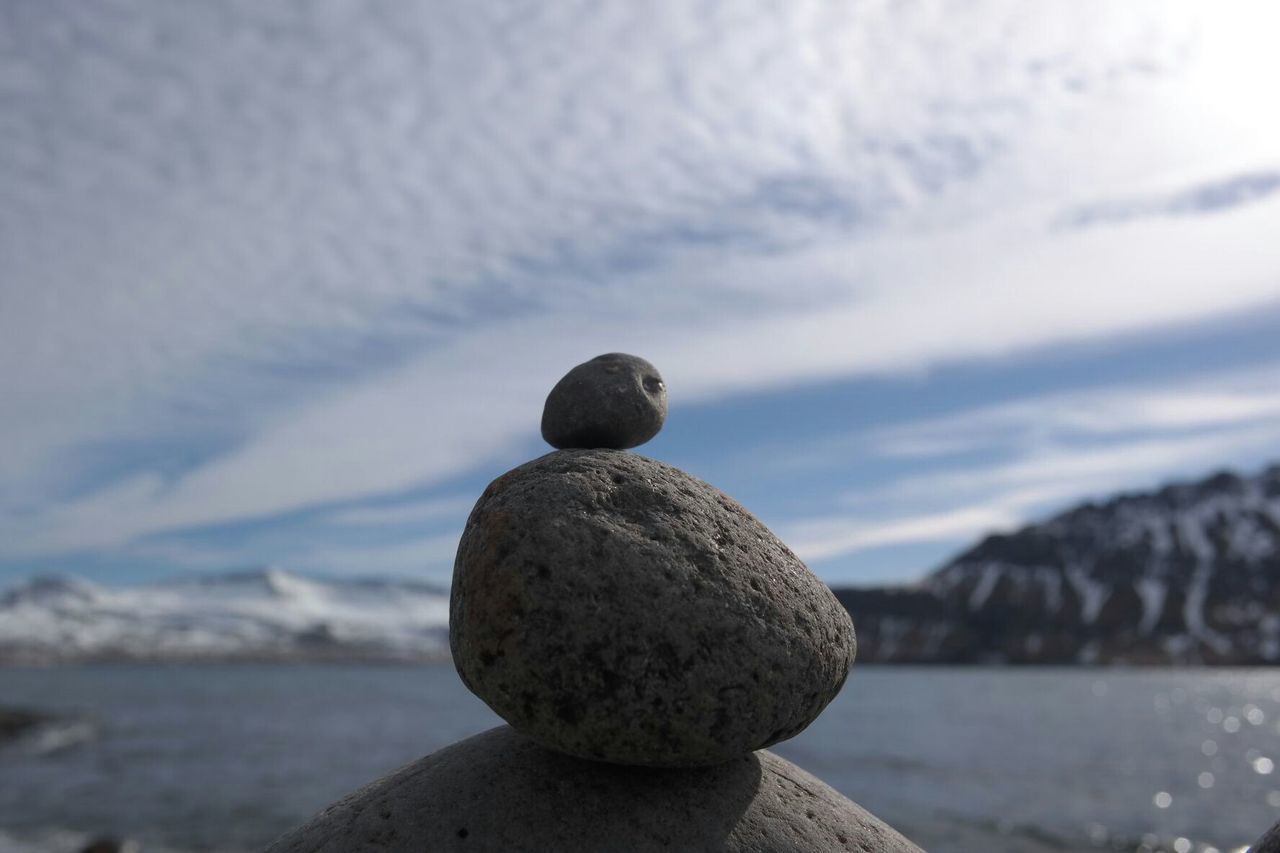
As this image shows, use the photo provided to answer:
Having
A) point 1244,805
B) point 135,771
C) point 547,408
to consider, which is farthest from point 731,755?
point 135,771

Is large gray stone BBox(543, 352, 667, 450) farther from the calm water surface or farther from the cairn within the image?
the calm water surface

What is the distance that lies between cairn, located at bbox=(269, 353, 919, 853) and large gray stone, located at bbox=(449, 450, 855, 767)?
0.04 ft

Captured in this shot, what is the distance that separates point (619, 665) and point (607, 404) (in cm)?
227

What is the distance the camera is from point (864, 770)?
39.7m

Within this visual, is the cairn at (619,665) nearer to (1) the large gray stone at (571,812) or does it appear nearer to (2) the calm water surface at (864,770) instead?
(1) the large gray stone at (571,812)

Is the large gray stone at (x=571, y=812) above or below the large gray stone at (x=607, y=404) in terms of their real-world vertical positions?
below

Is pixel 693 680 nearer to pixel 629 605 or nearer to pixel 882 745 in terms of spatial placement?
pixel 629 605

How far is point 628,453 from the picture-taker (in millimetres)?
7445

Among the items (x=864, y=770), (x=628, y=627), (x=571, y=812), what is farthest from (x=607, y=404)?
(x=864, y=770)

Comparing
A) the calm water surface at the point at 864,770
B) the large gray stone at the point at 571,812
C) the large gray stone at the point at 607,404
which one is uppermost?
the large gray stone at the point at 607,404

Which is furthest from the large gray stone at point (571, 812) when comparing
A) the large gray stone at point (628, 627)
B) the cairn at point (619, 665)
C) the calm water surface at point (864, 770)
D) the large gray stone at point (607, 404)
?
the calm water surface at point (864, 770)

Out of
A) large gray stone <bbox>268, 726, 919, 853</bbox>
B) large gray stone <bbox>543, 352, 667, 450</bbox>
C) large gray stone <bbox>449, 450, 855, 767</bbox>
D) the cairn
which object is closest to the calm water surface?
large gray stone <bbox>268, 726, 919, 853</bbox>

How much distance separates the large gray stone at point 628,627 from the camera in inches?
241

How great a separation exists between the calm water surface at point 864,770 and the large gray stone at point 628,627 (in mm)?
20443
